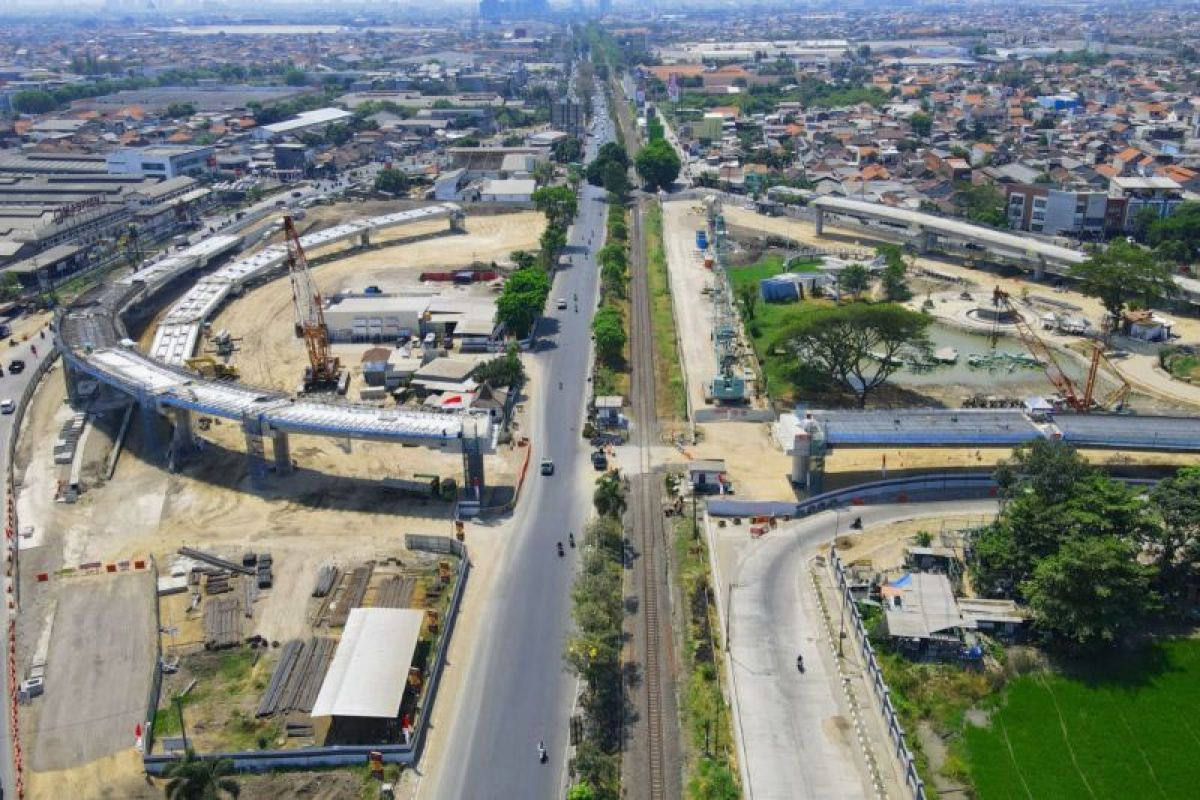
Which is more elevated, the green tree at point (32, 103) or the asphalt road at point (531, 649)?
the green tree at point (32, 103)

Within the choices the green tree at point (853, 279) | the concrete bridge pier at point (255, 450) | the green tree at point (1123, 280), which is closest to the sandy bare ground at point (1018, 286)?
the green tree at point (1123, 280)

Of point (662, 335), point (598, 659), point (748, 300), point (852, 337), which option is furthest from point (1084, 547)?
point (748, 300)

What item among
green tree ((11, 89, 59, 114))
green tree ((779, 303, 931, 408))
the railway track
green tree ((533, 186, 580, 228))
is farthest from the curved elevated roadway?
green tree ((11, 89, 59, 114))

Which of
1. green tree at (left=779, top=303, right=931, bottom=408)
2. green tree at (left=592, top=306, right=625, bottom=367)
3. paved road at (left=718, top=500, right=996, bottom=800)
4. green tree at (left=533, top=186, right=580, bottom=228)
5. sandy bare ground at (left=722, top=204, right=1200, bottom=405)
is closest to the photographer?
paved road at (left=718, top=500, right=996, bottom=800)

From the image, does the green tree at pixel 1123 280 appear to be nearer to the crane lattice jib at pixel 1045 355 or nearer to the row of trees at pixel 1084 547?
the crane lattice jib at pixel 1045 355

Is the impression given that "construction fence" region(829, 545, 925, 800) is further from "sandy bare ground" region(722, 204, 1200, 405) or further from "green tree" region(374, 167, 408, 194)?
"green tree" region(374, 167, 408, 194)

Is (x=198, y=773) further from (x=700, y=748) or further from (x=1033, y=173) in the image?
(x=1033, y=173)

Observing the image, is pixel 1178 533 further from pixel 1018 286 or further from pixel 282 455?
pixel 1018 286
